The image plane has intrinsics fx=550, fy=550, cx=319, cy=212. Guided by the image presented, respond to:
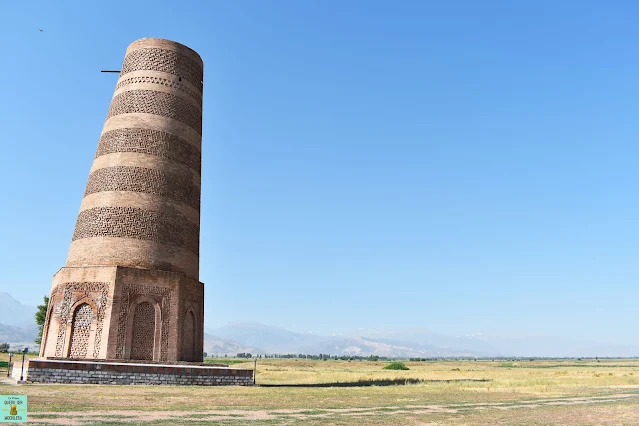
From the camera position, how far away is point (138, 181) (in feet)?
85.6

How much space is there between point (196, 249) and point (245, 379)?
7659 mm

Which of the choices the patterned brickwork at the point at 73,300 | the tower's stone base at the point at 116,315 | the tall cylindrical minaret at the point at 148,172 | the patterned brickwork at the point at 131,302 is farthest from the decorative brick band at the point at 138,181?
the patterned brickwork at the point at 73,300

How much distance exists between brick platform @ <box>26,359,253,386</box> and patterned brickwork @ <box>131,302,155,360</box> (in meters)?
2.02

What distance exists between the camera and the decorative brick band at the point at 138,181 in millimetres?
26031

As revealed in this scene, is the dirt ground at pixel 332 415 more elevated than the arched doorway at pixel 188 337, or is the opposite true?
the arched doorway at pixel 188 337

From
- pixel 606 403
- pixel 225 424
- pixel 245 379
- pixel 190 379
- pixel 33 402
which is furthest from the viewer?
pixel 245 379

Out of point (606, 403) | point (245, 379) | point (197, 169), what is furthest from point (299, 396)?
point (197, 169)

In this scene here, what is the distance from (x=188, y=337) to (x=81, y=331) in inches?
185

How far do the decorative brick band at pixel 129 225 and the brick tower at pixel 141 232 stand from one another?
5 cm

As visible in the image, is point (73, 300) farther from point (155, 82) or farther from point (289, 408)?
point (289, 408)

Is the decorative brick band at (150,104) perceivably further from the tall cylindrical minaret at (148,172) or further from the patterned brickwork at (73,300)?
the patterned brickwork at (73,300)

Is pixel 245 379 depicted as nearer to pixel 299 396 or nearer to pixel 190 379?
pixel 190 379

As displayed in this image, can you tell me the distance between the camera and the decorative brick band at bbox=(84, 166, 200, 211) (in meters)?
26.0

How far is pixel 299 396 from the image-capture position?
19.0m
